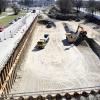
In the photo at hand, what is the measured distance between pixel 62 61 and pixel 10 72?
12.0m

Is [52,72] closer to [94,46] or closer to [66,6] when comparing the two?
[94,46]

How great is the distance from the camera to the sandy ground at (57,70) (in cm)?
2571

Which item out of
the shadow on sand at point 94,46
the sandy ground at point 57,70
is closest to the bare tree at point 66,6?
the shadow on sand at point 94,46

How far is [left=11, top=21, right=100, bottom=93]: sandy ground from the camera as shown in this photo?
25.7 metres

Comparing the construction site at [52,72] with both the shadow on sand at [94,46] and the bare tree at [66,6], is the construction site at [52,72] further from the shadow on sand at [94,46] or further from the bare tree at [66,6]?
the bare tree at [66,6]

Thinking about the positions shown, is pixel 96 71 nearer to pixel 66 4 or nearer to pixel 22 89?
pixel 22 89

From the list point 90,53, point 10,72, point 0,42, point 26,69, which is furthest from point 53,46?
point 10,72

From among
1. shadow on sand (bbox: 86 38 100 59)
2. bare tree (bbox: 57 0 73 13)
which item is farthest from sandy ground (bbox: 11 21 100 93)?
bare tree (bbox: 57 0 73 13)

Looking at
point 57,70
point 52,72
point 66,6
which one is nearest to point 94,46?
point 57,70

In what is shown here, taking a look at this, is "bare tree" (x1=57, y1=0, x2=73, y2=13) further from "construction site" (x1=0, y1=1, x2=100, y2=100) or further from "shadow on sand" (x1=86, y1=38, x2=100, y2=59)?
"construction site" (x1=0, y1=1, x2=100, y2=100)

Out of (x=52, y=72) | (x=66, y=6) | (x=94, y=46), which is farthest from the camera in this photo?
(x=66, y=6)

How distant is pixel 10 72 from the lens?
2462cm

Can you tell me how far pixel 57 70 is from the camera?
101ft

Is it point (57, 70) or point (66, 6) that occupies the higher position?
point (66, 6)
